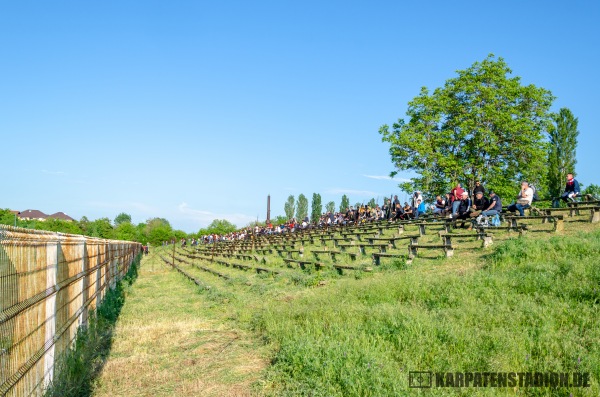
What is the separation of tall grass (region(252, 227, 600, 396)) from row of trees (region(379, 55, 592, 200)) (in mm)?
24235

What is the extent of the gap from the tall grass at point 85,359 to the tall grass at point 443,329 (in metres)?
2.15

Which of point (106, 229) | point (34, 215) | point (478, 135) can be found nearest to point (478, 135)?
point (478, 135)

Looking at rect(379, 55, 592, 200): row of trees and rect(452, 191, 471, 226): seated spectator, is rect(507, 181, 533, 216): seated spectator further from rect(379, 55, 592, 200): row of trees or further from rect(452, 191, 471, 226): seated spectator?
rect(379, 55, 592, 200): row of trees

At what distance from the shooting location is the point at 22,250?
3572 millimetres

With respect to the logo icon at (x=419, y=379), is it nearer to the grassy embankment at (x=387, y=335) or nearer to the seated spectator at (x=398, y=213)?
the grassy embankment at (x=387, y=335)

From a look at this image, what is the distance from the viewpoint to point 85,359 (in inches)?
233

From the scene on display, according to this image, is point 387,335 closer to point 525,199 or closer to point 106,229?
point 525,199

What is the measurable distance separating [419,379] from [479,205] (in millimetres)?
12411

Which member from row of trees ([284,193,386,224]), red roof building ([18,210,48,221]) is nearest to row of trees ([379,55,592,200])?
row of trees ([284,193,386,224])

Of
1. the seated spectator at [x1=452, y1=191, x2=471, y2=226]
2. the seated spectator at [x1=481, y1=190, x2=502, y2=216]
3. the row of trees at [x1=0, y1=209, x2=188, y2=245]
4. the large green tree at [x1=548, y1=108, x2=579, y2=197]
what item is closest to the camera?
the seated spectator at [x1=481, y1=190, x2=502, y2=216]

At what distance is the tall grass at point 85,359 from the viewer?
4.67 meters

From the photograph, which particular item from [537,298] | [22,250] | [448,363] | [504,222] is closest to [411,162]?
[504,222]

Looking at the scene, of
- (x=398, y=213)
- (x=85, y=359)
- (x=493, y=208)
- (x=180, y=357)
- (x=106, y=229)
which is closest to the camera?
(x=85, y=359)

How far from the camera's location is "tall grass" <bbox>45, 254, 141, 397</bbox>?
467cm
